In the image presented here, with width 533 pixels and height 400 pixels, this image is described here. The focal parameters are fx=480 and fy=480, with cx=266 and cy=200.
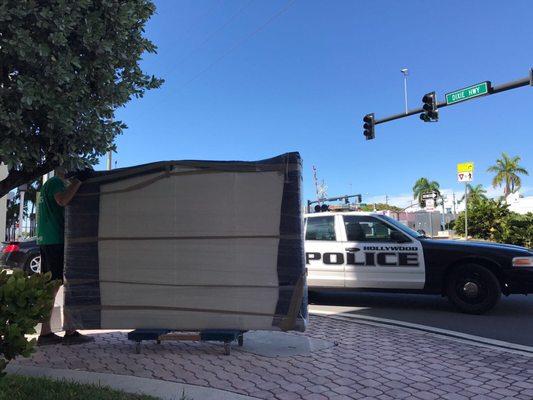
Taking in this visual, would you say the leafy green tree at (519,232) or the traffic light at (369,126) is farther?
the leafy green tree at (519,232)

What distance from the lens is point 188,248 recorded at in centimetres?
504

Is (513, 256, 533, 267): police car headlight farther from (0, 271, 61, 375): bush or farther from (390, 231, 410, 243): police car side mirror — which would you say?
(0, 271, 61, 375): bush

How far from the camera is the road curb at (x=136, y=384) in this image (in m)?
3.91

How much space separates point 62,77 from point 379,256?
6431 mm

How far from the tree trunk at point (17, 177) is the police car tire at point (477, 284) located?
6546 mm

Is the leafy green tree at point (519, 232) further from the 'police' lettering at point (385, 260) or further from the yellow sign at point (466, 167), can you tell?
the 'police' lettering at point (385, 260)

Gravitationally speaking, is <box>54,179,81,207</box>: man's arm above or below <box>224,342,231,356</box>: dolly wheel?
above

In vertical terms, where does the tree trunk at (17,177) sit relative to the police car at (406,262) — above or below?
above

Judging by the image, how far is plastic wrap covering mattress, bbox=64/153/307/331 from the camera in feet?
16.0

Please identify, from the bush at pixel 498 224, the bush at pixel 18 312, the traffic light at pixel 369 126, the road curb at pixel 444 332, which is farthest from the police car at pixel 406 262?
the bush at pixel 498 224

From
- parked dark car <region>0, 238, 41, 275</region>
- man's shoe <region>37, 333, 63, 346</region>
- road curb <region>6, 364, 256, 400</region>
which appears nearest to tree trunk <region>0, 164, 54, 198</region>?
road curb <region>6, 364, 256, 400</region>

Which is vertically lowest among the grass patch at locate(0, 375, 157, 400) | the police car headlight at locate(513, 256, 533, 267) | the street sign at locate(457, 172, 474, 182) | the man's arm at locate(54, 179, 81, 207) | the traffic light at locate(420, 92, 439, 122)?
the grass patch at locate(0, 375, 157, 400)

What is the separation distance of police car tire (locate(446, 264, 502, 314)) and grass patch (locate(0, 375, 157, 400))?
5.87 m

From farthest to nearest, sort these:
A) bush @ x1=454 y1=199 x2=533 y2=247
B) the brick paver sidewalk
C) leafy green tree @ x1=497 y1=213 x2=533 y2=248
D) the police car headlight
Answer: bush @ x1=454 y1=199 x2=533 y2=247
leafy green tree @ x1=497 y1=213 x2=533 y2=248
the police car headlight
the brick paver sidewalk
